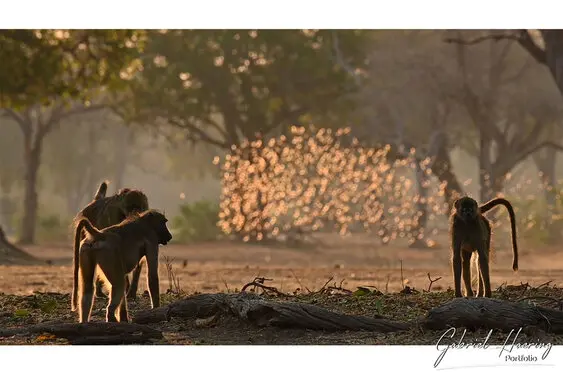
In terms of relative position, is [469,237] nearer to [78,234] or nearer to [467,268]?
[467,268]

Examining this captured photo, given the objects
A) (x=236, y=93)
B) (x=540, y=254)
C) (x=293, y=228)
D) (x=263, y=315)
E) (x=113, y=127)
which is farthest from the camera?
(x=113, y=127)

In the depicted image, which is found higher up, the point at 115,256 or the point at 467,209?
the point at 467,209

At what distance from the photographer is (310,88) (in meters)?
41.6

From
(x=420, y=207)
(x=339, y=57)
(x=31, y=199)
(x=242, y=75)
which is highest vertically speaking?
(x=339, y=57)

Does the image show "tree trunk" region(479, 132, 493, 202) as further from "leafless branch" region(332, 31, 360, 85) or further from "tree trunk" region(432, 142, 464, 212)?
"leafless branch" region(332, 31, 360, 85)

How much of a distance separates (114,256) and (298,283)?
34.1ft

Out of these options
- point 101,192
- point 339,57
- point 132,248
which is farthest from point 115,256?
point 339,57

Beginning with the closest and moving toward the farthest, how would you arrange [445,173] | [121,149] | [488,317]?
[488,317], [445,173], [121,149]

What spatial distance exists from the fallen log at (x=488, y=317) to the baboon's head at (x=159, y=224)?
3009mm

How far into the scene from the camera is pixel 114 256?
34.8 feet

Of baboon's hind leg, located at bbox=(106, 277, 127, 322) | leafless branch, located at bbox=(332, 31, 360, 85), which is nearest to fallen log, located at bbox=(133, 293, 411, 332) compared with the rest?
baboon's hind leg, located at bbox=(106, 277, 127, 322)

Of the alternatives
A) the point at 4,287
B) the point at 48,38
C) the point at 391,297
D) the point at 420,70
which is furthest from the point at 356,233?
the point at 391,297

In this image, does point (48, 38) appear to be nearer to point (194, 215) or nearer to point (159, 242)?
point (194, 215)

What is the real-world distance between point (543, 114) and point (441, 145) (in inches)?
312
